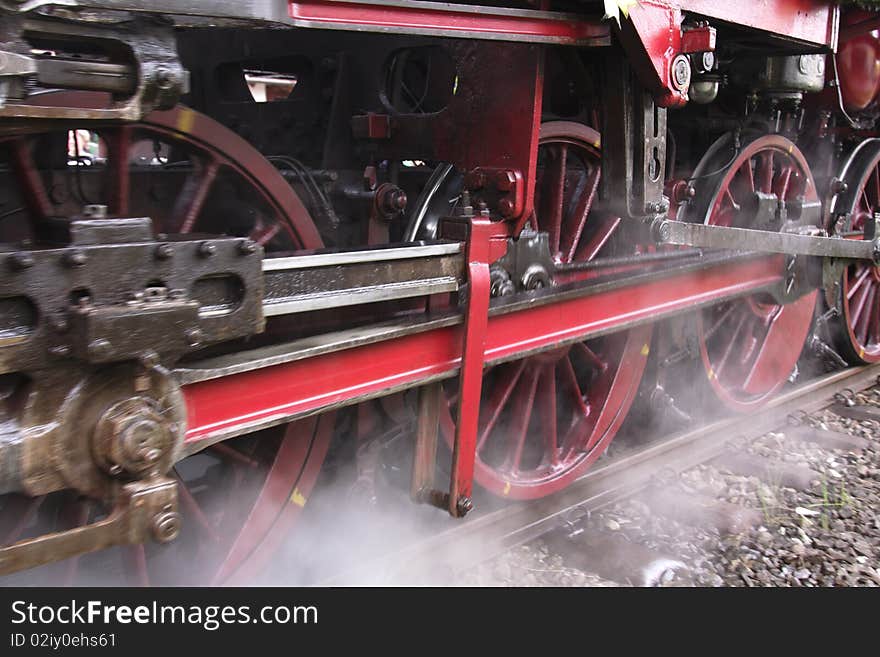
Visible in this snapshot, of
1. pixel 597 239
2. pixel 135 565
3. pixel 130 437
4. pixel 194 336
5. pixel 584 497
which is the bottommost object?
pixel 584 497

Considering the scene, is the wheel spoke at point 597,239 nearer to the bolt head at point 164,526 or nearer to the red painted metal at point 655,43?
the red painted metal at point 655,43

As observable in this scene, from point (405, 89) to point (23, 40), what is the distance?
6.78ft

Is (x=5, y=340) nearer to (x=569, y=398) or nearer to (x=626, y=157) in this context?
(x=626, y=157)

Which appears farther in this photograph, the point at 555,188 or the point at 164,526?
the point at 555,188

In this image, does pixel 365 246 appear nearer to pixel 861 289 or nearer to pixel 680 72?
pixel 680 72

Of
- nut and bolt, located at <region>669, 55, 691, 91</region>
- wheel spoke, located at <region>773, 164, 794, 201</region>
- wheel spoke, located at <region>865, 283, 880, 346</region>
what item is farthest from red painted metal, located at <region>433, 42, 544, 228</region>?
wheel spoke, located at <region>865, 283, 880, 346</region>

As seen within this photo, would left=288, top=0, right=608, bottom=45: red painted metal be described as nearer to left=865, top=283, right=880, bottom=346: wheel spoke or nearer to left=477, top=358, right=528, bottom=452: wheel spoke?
left=477, top=358, right=528, bottom=452: wheel spoke

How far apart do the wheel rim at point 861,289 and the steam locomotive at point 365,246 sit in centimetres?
46

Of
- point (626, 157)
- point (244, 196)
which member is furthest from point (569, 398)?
point (244, 196)

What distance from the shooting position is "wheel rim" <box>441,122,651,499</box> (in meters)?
2.95

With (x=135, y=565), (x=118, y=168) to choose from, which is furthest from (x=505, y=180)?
(x=135, y=565)

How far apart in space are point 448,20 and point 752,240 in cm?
159

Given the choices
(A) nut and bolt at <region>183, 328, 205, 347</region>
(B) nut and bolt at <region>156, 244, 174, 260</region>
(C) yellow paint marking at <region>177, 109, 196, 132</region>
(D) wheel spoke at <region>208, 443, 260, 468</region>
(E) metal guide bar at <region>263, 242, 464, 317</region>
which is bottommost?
(D) wheel spoke at <region>208, 443, 260, 468</region>

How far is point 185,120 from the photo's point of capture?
203cm
